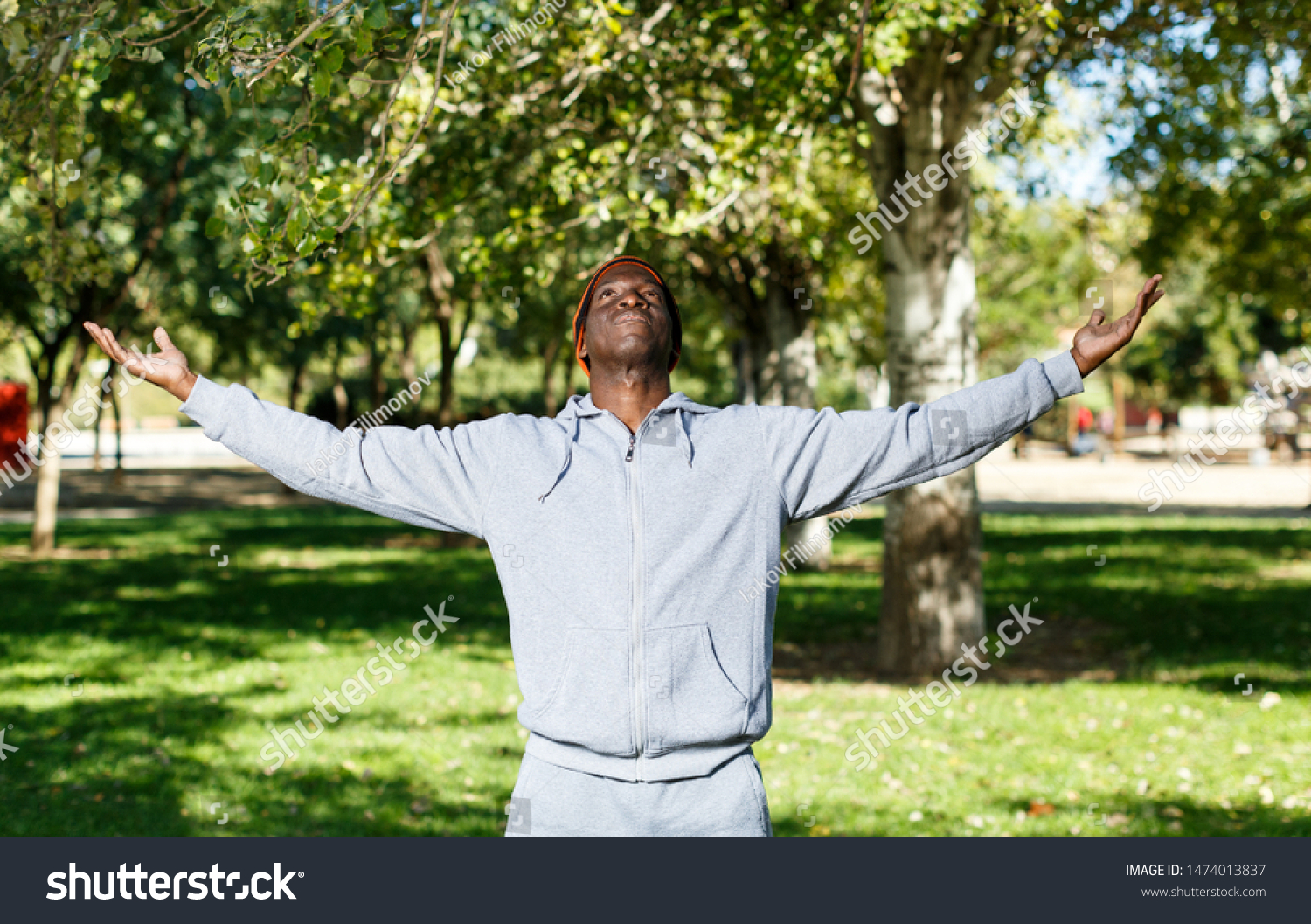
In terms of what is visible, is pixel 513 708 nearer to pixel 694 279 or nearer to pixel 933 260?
pixel 933 260

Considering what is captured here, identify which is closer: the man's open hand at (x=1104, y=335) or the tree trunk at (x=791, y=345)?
the man's open hand at (x=1104, y=335)

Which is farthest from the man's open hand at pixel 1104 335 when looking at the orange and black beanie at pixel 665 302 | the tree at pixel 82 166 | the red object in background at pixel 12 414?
the red object in background at pixel 12 414

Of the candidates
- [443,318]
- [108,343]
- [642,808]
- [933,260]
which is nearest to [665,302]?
[642,808]

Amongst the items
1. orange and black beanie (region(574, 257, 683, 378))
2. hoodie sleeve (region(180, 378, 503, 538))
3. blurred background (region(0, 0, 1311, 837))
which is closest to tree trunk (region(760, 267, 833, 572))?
blurred background (region(0, 0, 1311, 837))

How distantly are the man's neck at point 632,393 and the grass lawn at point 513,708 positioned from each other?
10.9 feet

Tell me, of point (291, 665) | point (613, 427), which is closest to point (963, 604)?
point (291, 665)

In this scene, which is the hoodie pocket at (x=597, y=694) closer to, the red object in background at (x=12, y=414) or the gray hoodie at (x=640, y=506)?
the gray hoodie at (x=640, y=506)

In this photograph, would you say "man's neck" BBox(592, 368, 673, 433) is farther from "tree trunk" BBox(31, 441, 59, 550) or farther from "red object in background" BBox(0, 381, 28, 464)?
"red object in background" BBox(0, 381, 28, 464)

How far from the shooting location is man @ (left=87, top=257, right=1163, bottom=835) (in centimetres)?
233

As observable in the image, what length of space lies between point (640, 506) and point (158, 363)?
3.68ft

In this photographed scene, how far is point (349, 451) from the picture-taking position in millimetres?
2441

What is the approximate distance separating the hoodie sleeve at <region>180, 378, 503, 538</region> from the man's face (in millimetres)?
302

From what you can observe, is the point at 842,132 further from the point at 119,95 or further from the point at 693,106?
the point at 119,95

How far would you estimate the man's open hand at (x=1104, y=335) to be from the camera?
2.47 metres
